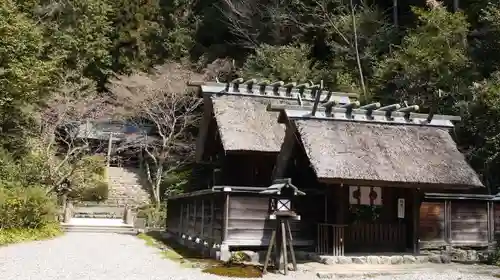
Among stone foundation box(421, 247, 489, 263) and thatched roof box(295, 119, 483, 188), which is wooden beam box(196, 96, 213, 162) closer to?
thatched roof box(295, 119, 483, 188)

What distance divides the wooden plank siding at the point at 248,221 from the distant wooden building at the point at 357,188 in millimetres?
25

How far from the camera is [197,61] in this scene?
3284 centimetres

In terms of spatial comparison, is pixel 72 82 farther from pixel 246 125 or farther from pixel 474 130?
pixel 474 130

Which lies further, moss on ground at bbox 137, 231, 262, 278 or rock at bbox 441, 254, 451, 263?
rock at bbox 441, 254, 451, 263

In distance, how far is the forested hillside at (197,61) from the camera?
64.8 ft

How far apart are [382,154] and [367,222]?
1908 millimetres

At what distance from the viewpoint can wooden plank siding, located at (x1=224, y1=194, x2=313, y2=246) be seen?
12.5 meters

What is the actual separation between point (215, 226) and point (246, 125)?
3.85 metres

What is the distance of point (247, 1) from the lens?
31.6 m

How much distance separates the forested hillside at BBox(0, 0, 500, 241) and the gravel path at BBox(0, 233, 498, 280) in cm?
364

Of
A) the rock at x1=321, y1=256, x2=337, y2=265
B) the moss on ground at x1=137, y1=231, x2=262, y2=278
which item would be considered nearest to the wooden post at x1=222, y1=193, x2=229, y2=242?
the moss on ground at x1=137, y1=231, x2=262, y2=278

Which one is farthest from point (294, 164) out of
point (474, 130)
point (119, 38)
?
point (119, 38)

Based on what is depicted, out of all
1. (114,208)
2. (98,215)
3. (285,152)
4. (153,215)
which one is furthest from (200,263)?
(114,208)

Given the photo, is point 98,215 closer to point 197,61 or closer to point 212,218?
point 197,61
